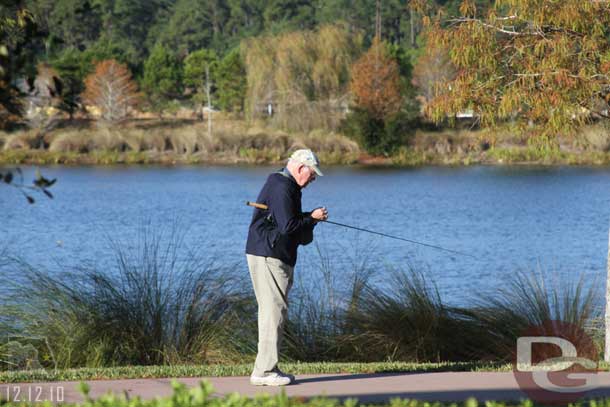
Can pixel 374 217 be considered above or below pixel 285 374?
below

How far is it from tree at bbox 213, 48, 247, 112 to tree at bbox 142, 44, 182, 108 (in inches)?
198

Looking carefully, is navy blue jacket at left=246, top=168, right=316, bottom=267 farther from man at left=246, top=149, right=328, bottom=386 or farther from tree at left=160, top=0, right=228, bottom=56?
tree at left=160, top=0, right=228, bottom=56

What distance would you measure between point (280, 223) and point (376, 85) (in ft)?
178

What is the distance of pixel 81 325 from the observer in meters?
10.8

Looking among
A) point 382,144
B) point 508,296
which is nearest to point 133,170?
point 382,144

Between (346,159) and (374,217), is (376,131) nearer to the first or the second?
(346,159)

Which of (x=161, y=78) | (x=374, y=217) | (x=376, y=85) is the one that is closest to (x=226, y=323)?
(x=374, y=217)

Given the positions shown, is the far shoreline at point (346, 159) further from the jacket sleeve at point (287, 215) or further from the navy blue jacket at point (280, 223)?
the jacket sleeve at point (287, 215)

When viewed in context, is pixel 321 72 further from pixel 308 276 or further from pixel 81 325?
pixel 81 325

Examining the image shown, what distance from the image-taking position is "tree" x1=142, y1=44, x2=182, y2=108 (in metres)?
74.7

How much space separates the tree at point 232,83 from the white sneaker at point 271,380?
61.1 m

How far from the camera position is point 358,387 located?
8.33 meters

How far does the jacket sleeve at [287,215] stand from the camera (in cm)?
797

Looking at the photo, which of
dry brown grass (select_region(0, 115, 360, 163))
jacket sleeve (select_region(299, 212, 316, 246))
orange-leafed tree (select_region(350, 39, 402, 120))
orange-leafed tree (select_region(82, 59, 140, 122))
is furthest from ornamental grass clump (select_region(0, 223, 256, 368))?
orange-leafed tree (select_region(82, 59, 140, 122))
